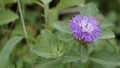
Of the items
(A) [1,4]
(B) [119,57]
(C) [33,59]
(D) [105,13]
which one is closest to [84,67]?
(C) [33,59]

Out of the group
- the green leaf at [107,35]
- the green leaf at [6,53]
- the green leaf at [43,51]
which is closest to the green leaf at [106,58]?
the green leaf at [107,35]

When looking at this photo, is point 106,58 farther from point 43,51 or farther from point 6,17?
point 6,17

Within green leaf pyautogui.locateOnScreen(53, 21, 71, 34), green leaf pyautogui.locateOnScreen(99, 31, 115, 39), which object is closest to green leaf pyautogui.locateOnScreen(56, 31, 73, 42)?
green leaf pyautogui.locateOnScreen(53, 21, 71, 34)

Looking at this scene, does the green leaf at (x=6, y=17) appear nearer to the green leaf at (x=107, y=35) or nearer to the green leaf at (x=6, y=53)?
the green leaf at (x=6, y=53)

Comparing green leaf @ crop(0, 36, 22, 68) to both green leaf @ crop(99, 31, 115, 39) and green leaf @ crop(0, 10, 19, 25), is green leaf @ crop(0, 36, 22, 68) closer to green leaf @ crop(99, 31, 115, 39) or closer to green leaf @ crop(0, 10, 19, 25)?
green leaf @ crop(0, 10, 19, 25)

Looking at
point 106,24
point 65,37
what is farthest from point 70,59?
point 106,24

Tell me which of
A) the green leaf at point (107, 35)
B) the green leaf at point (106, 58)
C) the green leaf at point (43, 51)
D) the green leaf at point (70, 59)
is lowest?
the green leaf at point (106, 58)

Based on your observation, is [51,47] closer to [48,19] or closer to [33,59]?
[33,59]
